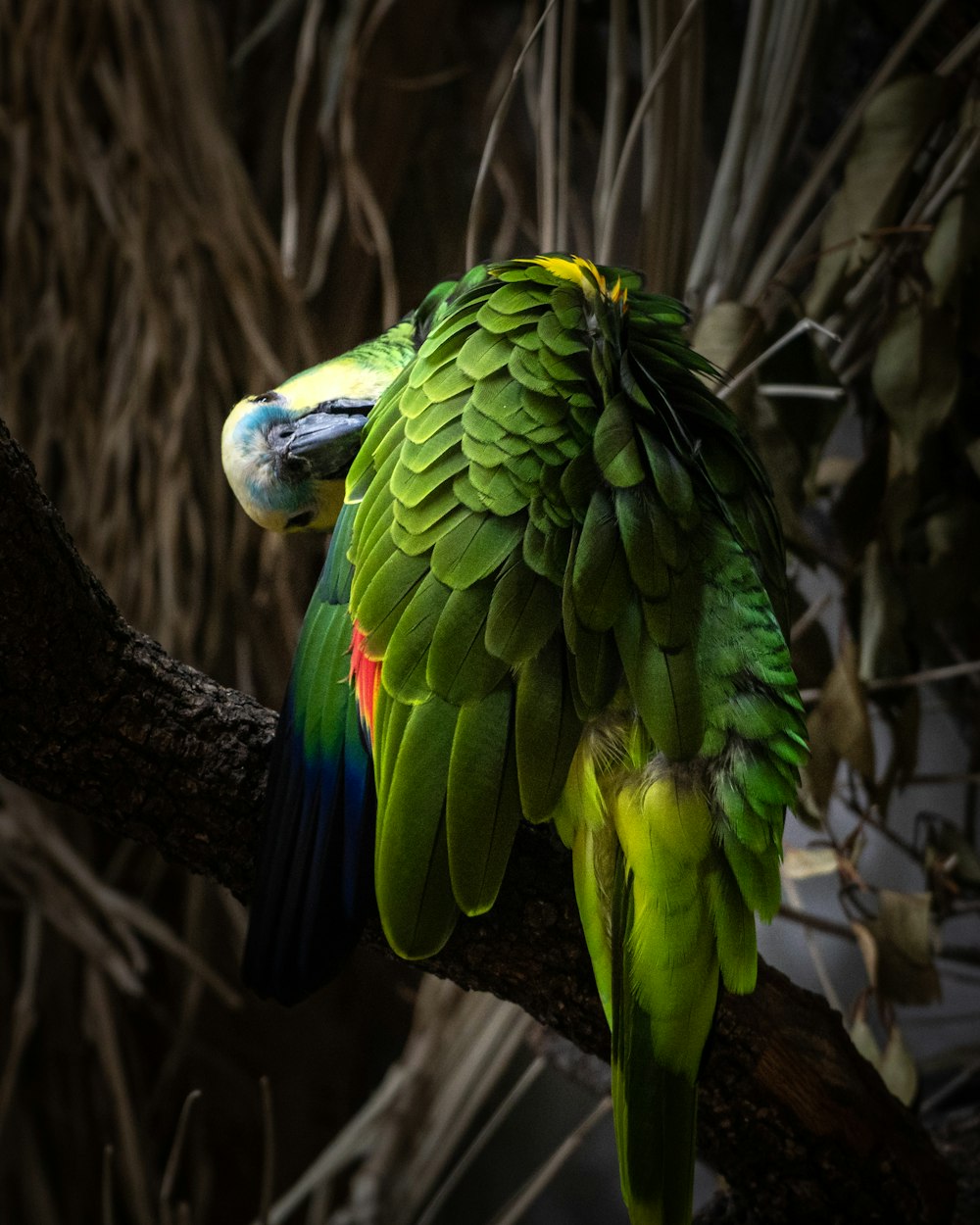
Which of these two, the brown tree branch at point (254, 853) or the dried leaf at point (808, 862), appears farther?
the dried leaf at point (808, 862)

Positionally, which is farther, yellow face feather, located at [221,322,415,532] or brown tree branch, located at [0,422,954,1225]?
yellow face feather, located at [221,322,415,532]

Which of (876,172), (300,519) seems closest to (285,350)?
(300,519)

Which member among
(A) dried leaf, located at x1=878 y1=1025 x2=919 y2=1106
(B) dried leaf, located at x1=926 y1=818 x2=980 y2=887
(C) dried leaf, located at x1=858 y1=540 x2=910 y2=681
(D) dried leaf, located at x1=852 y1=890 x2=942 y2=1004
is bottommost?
(A) dried leaf, located at x1=878 y1=1025 x2=919 y2=1106

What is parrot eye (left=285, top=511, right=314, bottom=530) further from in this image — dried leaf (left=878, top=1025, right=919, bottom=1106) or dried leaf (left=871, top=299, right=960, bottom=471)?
dried leaf (left=878, top=1025, right=919, bottom=1106)

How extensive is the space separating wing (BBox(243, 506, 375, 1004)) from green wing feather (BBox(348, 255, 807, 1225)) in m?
0.03

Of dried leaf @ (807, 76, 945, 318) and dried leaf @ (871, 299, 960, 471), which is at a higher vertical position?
dried leaf @ (807, 76, 945, 318)

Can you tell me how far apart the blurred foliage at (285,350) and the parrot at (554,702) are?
0.46 meters

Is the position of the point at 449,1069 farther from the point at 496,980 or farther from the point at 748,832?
the point at 748,832

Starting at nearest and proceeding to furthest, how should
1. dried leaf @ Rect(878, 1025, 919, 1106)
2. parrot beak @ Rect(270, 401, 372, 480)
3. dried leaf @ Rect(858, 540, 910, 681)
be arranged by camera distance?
parrot beak @ Rect(270, 401, 372, 480) < dried leaf @ Rect(878, 1025, 919, 1106) < dried leaf @ Rect(858, 540, 910, 681)

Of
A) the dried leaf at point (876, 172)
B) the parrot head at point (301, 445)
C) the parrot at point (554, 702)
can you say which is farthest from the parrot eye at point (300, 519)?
the dried leaf at point (876, 172)

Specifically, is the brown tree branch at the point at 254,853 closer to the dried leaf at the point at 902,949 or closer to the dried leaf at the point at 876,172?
the dried leaf at the point at 902,949

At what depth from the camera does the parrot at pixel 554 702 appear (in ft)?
1.78

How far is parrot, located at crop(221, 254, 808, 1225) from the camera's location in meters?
0.54

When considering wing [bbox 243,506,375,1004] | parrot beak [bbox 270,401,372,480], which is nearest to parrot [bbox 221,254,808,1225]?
wing [bbox 243,506,375,1004]
